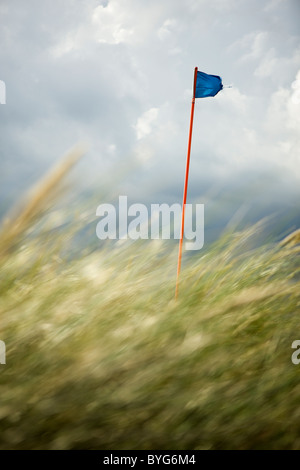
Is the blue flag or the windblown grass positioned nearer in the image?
the windblown grass

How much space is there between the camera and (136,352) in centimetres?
90

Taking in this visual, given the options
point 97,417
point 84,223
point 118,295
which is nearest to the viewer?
point 97,417

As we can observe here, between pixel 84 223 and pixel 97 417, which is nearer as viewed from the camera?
pixel 97 417

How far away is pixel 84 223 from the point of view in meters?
1.15

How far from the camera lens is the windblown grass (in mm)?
810

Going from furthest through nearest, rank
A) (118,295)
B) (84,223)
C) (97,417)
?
(84,223)
(118,295)
(97,417)

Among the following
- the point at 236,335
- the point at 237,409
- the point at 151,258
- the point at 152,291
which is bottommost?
the point at 237,409

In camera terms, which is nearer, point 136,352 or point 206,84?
point 136,352

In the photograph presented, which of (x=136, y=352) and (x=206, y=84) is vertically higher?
(x=206, y=84)

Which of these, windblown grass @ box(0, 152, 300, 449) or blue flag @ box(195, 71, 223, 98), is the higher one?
blue flag @ box(195, 71, 223, 98)

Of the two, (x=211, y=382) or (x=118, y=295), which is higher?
(x=118, y=295)

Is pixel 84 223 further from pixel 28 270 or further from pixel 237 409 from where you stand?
pixel 237 409
